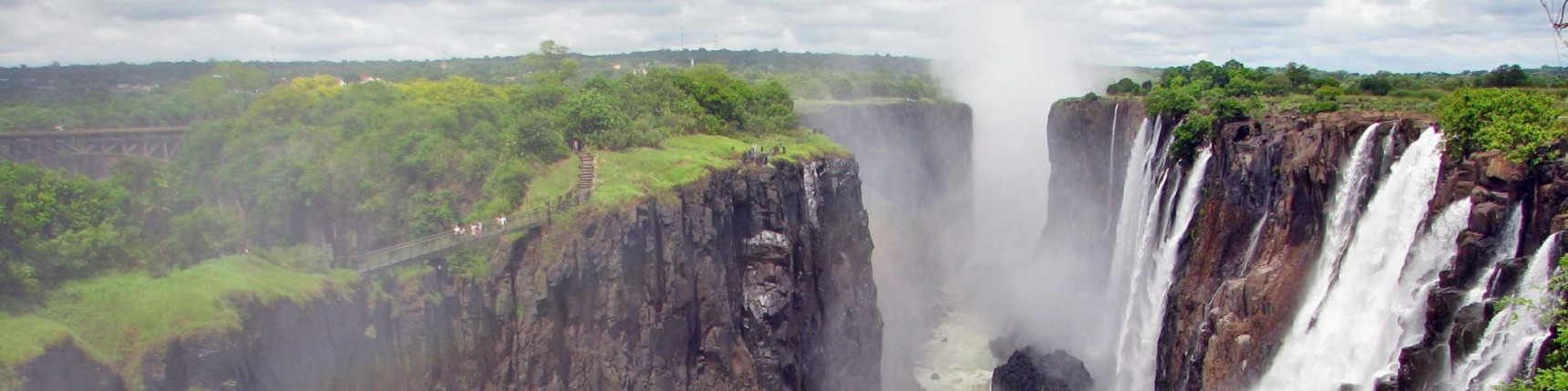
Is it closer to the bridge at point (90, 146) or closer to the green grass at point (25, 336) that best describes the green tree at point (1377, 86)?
the green grass at point (25, 336)

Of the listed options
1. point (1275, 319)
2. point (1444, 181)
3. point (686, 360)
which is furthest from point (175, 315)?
point (1444, 181)

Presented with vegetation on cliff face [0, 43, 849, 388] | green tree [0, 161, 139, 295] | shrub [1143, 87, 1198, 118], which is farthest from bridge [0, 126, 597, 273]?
shrub [1143, 87, 1198, 118]

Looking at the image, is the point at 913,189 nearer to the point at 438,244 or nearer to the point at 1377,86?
the point at 1377,86

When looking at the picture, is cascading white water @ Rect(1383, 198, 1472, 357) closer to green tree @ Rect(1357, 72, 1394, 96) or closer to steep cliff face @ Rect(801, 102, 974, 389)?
green tree @ Rect(1357, 72, 1394, 96)

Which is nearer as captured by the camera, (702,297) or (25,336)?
(25,336)

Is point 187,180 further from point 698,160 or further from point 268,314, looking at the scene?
point 698,160

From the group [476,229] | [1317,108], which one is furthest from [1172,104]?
[476,229]
